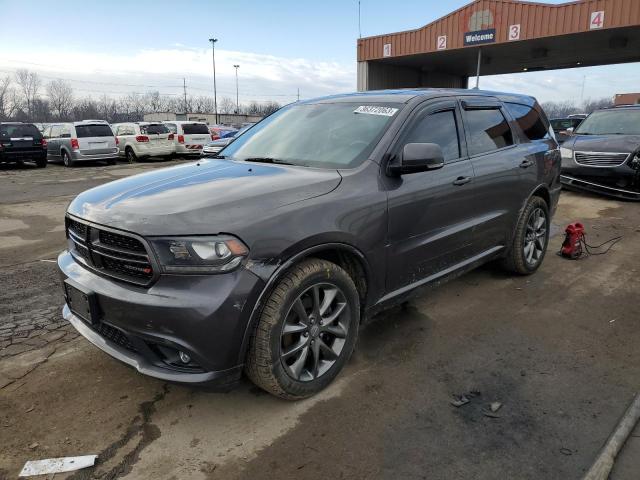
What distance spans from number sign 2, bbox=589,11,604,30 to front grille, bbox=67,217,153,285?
71.9 ft

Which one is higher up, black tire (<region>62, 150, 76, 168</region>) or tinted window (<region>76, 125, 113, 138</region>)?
tinted window (<region>76, 125, 113, 138</region>)

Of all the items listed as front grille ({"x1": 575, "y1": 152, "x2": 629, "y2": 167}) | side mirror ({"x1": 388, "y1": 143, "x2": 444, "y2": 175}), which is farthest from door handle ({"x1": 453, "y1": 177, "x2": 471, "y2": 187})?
front grille ({"x1": 575, "y1": 152, "x2": 629, "y2": 167})

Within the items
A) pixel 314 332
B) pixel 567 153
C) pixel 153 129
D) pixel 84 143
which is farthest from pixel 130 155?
pixel 314 332

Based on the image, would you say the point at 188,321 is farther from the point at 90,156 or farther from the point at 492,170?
the point at 90,156

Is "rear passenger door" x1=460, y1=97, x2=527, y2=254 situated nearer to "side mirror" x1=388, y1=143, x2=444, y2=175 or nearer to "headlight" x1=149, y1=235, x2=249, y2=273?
"side mirror" x1=388, y1=143, x2=444, y2=175

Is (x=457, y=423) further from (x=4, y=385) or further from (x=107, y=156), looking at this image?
(x=107, y=156)

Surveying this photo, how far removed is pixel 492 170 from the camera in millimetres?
4117

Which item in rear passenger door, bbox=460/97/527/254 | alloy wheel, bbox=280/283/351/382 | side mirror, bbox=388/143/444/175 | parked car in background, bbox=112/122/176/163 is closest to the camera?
alloy wheel, bbox=280/283/351/382

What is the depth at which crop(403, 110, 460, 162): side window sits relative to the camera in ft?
11.3

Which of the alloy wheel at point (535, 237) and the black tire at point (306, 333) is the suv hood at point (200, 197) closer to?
the black tire at point (306, 333)

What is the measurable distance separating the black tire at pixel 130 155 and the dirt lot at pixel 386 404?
1687cm

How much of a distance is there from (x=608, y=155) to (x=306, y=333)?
903 centimetres

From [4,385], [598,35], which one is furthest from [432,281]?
[598,35]

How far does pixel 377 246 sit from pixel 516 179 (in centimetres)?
214
